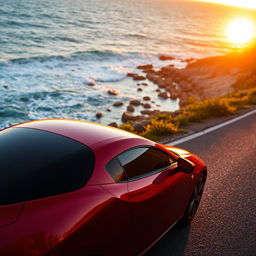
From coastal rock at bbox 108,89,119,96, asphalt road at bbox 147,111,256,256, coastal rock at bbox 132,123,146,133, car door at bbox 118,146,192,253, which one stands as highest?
car door at bbox 118,146,192,253

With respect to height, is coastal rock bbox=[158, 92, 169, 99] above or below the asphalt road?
below

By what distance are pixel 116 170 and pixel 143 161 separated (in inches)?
21.2

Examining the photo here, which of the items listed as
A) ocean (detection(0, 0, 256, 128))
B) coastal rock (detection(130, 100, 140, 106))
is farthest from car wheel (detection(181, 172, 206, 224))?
coastal rock (detection(130, 100, 140, 106))

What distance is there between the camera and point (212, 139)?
354 inches

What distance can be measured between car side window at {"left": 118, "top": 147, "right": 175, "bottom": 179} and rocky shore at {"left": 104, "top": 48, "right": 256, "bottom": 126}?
1759 centimetres

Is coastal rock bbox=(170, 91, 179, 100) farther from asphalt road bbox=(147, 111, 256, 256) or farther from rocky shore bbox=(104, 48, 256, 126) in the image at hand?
asphalt road bbox=(147, 111, 256, 256)

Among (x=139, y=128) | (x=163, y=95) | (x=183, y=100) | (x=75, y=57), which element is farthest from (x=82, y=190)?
(x=75, y=57)

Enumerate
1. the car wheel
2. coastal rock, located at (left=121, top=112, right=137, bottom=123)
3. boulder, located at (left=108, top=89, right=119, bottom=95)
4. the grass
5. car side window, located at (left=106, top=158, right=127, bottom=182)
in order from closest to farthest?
car side window, located at (left=106, top=158, right=127, bottom=182), the car wheel, the grass, coastal rock, located at (left=121, top=112, right=137, bottom=123), boulder, located at (left=108, top=89, right=119, bottom=95)

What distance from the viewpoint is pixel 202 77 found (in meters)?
31.0

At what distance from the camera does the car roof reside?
319 cm

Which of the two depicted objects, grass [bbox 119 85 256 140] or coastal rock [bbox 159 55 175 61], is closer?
grass [bbox 119 85 256 140]

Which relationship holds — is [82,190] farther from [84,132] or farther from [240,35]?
[240,35]

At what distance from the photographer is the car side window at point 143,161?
3.26 metres

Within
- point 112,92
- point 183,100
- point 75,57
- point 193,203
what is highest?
point 193,203
